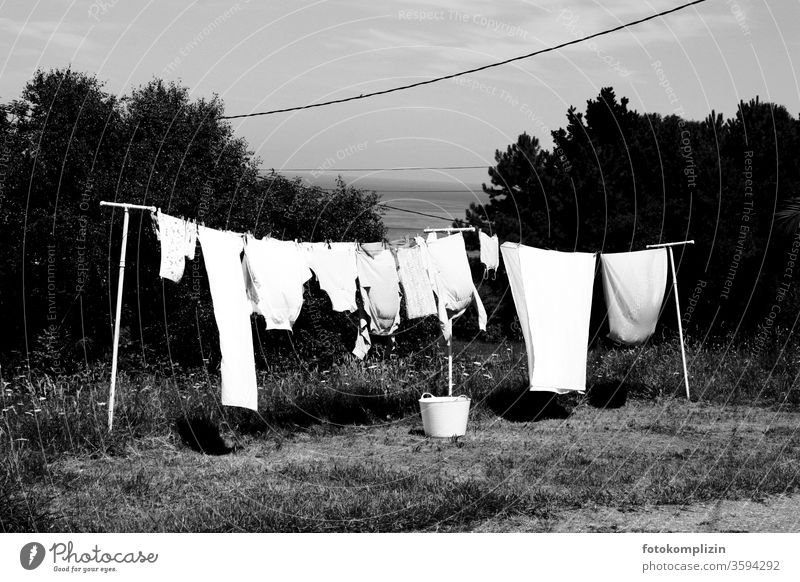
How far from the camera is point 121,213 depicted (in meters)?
17.0

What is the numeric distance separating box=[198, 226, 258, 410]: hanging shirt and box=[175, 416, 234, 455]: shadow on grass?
1.14m

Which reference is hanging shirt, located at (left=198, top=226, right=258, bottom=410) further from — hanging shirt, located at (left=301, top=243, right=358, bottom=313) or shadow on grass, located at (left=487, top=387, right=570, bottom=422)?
shadow on grass, located at (left=487, top=387, right=570, bottom=422)

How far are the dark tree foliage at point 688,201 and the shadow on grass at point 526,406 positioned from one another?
563cm

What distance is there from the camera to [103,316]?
17.2 meters

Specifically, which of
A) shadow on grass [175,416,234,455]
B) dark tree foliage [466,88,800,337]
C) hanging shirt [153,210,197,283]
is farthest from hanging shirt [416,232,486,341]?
dark tree foliage [466,88,800,337]

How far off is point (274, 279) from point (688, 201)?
17.1 meters

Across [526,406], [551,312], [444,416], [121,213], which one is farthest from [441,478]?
[121,213]

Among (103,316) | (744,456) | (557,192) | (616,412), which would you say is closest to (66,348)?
(103,316)

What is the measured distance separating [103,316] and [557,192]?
15.5 metres

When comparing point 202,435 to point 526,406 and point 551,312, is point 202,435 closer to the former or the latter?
point 551,312

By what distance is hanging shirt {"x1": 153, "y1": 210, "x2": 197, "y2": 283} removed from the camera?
31.9ft

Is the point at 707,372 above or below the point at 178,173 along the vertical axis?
below

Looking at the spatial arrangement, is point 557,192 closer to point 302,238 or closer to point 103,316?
point 302,238

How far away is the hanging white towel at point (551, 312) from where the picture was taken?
11.9 m
